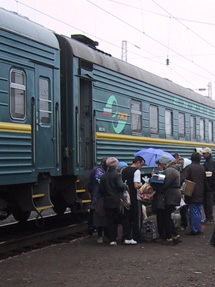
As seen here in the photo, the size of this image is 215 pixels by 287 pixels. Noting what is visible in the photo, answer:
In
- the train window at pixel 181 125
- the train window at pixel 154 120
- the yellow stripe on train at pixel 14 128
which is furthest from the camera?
the train window at pixel 181 125

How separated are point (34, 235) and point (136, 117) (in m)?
5.31

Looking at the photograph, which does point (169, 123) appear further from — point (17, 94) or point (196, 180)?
point (17, 94)

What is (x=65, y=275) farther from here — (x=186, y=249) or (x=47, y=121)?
(x=47, y=121)

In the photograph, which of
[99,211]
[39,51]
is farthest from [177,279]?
[39,51]

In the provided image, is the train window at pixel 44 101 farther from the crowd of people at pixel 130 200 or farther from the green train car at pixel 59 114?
the crowd of people at pixel 130 200

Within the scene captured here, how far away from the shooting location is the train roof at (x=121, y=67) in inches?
435

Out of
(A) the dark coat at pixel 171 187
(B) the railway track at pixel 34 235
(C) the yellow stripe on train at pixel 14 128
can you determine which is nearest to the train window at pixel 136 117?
(B) the railway track at pixel 34 235

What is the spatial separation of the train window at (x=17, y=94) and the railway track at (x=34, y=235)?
227 centimetres

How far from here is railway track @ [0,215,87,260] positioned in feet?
29.4

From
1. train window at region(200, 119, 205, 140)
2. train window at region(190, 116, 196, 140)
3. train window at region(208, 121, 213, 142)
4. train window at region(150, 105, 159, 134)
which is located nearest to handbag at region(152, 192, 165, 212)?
train window at region(150, 105, 159, 134)

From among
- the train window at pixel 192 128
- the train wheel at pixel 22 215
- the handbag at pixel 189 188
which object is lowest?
the train wheel at pixel 22 215

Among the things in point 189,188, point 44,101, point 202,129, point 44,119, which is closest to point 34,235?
point 44,119

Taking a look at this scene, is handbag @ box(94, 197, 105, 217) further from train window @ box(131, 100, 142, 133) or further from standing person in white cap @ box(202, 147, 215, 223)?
train window @ box(131, 100, 142, 133)

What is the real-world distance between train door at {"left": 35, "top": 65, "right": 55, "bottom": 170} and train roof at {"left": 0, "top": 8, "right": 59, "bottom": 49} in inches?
22.4
